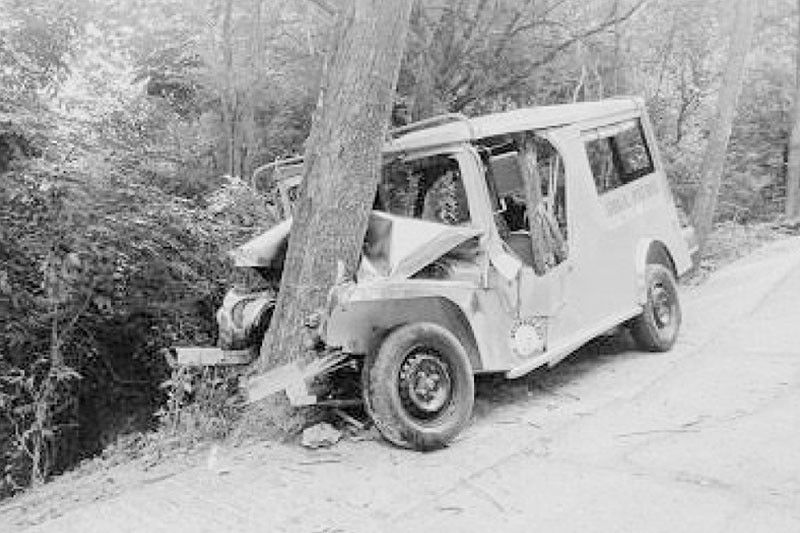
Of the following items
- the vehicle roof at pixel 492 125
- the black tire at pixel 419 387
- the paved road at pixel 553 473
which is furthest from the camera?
the vehicle roof at pixel 492 125

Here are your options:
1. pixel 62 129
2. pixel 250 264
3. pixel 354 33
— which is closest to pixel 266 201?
pixel 62 129

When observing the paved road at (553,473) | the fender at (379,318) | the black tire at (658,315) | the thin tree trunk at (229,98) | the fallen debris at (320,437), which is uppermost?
the thin tree trunk at (229,98)

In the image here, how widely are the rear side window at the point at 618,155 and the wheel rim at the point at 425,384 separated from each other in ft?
8.55

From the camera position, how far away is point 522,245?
24.0ft

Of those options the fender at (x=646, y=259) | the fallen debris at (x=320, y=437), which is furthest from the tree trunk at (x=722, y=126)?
the fallen debris at (x=320, y=437)

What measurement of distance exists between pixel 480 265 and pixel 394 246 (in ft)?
2.17

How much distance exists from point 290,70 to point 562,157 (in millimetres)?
6240

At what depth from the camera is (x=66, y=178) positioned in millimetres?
8781

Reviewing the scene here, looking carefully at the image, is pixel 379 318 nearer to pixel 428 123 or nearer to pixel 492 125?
pixel 428 123

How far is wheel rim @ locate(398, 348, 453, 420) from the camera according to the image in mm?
5992

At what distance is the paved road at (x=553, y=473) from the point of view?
491 centimetres

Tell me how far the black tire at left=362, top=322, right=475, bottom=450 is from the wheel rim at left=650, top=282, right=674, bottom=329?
2.77 m

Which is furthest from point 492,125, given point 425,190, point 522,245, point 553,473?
point 553,473

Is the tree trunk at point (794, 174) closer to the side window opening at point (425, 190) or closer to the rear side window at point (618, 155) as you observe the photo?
the rear side window at point (618, 155)
